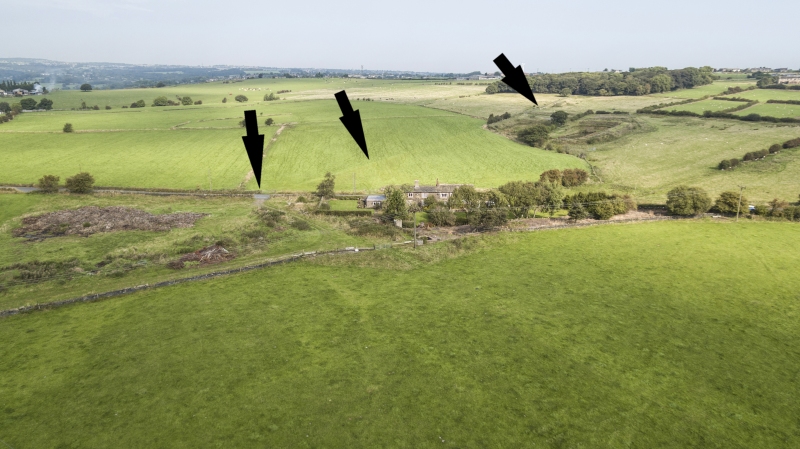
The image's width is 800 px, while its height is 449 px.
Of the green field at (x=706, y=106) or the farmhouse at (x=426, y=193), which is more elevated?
the green field at (x=706, y=106)

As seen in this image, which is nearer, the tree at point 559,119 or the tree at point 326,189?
the tree at point 326,189

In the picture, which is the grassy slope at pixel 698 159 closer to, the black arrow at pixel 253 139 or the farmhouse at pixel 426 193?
the farmhouse at pixel 426 193

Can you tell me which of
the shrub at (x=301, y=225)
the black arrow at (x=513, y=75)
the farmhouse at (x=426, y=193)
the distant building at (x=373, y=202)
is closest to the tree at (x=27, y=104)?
the shrub at (x=301, y=225)

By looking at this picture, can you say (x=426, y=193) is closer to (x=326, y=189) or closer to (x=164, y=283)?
(x=326, y=189)

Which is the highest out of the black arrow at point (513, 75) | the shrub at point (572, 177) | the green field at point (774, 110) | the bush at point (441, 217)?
the green field at point (774, 110)

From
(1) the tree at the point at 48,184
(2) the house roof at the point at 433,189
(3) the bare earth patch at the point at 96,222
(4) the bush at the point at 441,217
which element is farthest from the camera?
(1) the tree at the point at 48,184

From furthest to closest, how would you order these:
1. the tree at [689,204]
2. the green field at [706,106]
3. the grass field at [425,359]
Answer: the green field at [706,106] → the tree at [689,204] → the grass field at [425,359]
